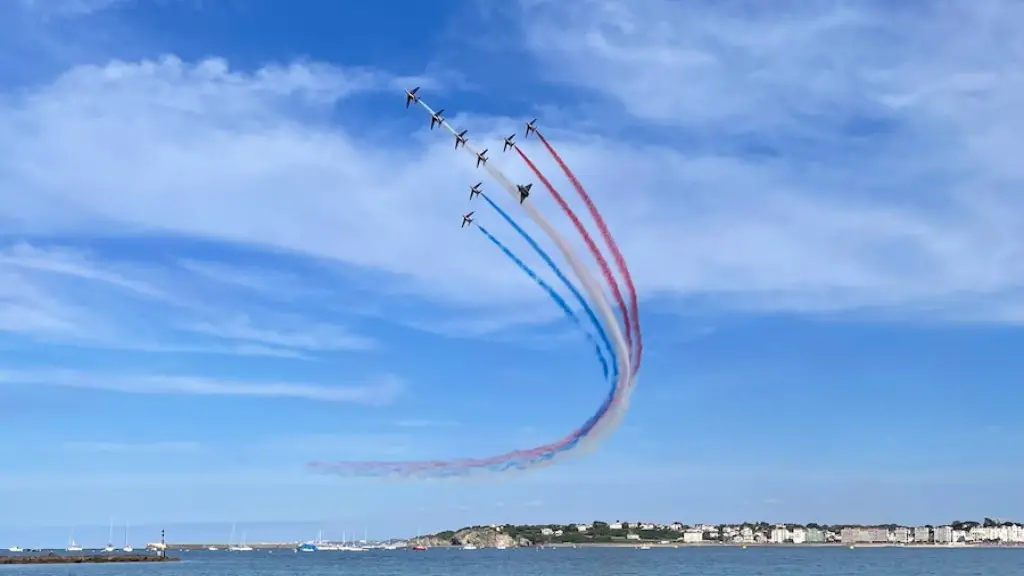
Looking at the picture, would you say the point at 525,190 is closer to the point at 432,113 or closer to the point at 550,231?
the point at 550,231

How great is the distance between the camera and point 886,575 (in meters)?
200

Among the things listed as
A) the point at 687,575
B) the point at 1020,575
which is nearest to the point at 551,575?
the point at 687,575

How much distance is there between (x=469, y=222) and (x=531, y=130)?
488 inches

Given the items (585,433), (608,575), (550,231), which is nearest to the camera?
(550,231)

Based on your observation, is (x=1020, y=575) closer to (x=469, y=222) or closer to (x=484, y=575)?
(x=484, y=575)

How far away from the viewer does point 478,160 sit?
101m

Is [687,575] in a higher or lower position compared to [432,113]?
lower

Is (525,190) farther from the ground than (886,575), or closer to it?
farther from the ground

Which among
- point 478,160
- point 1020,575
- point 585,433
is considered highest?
point 478,160

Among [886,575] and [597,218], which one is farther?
[886,575]

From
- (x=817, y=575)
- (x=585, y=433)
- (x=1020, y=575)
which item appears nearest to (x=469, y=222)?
(x=585, y=433)

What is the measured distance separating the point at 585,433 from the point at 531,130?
31.7 meters

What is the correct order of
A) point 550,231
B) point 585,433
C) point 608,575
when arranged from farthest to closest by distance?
point 608,575, point 585,433, point 550,231

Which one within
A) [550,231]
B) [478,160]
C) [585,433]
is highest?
[478,160]
